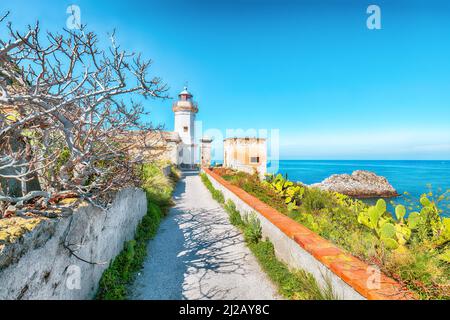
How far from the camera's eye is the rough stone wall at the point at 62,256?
1.82 meters

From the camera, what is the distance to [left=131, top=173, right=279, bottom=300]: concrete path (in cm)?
339

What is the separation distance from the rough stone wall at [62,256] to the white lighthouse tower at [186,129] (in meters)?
27.9

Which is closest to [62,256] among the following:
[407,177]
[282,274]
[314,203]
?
[282,274]

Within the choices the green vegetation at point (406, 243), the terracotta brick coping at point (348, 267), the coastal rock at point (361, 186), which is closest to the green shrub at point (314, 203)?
the green vegetation at point (406, 243)

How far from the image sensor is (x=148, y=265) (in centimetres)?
428

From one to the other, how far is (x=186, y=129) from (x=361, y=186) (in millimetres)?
25668

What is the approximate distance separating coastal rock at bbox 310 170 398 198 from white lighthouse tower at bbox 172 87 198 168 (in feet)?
57.1

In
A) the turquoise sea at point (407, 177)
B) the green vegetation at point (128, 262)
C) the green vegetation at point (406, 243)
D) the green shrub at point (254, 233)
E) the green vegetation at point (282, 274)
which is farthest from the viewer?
the turquoise sea at point (407, 177)

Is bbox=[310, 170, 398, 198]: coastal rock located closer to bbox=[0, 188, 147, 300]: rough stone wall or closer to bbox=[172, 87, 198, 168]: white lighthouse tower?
bbox=[172, 87, 198, 168]: white lighthouse tower

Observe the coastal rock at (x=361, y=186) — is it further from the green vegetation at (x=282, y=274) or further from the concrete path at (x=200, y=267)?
the green vegetation at (x=282, y=274)

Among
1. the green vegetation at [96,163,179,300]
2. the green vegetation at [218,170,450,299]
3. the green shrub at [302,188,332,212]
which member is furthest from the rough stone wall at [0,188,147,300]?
the green shrub at [302,188,332,212]

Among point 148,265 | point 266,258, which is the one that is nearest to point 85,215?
point 148,265

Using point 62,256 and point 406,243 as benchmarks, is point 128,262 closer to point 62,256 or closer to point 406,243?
point 62,256

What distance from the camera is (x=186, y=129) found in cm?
3231
